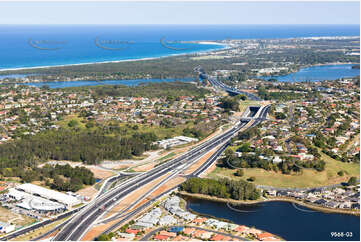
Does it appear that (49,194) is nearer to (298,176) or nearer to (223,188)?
(223,188)

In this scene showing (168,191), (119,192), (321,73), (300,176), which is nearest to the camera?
(119,192)

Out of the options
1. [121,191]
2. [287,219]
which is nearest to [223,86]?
[121,191]

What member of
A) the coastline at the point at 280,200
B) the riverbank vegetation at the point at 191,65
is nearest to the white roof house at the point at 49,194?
the coastline at the point at 280,200

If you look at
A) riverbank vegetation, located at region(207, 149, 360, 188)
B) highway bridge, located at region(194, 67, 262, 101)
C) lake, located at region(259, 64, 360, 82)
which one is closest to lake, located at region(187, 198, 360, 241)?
riverbank vegetation, located at region(207, 149, 360, 188)

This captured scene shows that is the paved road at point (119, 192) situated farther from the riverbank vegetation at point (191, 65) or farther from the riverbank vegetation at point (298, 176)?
the riverbank vegetation at point (191, 65)

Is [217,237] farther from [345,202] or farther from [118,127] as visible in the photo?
[118,127]
